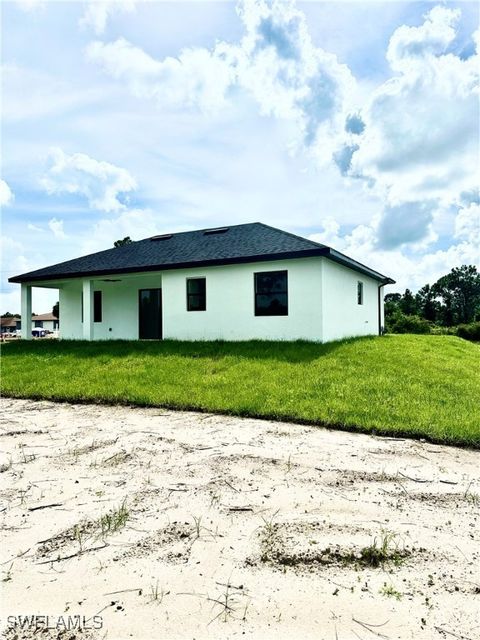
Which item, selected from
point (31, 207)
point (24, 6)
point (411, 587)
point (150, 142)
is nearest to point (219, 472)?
point (411, 587)

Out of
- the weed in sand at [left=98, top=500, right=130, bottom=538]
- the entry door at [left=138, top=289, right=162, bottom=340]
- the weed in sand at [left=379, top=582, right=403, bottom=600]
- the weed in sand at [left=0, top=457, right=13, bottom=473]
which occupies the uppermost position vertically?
the entry door at [left=138, top=289, right=162, bottom=340]

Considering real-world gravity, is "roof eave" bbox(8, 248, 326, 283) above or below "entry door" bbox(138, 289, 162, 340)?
above

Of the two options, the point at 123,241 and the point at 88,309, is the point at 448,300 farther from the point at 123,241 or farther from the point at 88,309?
the point at 88,309

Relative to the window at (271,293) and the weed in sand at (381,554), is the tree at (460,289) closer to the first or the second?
the window at (271,293)

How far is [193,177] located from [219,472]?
41.1 feet

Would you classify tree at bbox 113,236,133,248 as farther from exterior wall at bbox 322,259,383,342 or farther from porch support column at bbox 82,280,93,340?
exterior wall at bbox 322,259,383,342

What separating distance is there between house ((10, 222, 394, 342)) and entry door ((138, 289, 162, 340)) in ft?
0.14

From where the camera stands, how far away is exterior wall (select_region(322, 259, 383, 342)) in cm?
1178

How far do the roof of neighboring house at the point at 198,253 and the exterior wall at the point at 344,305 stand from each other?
0.41m

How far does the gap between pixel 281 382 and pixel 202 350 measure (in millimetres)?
4013

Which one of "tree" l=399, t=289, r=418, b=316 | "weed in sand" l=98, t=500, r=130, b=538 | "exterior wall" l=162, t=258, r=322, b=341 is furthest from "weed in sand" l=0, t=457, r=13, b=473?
"tree" l=399, t=289, r=418, b=316

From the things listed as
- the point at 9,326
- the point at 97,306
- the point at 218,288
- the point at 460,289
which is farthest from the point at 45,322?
the point at 460,289

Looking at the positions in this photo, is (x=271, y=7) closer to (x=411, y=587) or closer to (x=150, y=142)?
(x=150, y=142)

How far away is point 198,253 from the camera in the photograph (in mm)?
13789
